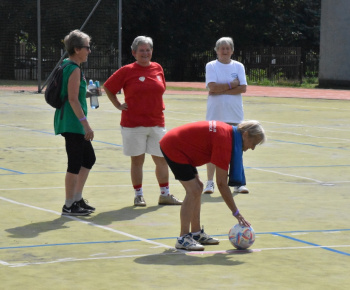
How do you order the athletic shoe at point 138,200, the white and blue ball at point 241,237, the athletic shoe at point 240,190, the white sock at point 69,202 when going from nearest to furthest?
the white and blue ball at point 241,237 → the white sock at point 69,202 → the athletic shoe at point 138,200 → the athletic shoe at point 240,190

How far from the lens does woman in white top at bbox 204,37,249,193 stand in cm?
1126

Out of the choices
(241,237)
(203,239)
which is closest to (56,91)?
(203,239)

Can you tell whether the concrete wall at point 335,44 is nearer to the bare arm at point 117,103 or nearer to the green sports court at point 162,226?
the green sports court at point 162,226

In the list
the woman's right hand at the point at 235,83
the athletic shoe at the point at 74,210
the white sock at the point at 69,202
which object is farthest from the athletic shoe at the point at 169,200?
the woman's right hand at the point at 235,83

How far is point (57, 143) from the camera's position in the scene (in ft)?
55.6

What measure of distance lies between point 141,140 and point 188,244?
2768mm

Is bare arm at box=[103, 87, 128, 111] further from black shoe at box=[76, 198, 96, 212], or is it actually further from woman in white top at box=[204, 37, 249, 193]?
woman in white top at box=[204, 37, 249, 193]

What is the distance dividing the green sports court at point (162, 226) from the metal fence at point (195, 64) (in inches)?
1096

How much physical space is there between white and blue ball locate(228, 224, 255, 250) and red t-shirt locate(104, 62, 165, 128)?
2887 millimetres

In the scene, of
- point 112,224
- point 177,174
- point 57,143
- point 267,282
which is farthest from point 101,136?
point 267,282

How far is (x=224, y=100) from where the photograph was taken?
11328mm

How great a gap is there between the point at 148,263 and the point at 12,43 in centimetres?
3791

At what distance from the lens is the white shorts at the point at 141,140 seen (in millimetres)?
10375

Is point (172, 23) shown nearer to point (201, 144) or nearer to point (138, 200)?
point (138, 200)
